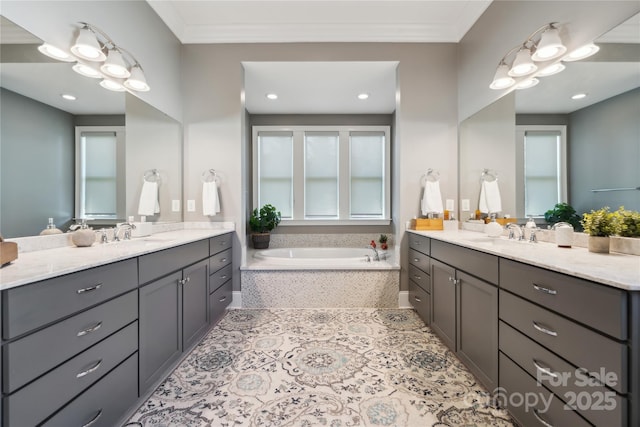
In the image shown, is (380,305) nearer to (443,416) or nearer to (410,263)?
(410,263)

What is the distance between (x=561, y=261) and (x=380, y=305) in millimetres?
1931

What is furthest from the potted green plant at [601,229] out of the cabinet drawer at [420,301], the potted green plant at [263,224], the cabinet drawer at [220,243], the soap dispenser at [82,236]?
the potted green plant at [263,224]

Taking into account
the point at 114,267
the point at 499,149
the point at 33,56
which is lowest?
the point at 114,267

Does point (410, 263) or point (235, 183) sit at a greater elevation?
point (235, 183)

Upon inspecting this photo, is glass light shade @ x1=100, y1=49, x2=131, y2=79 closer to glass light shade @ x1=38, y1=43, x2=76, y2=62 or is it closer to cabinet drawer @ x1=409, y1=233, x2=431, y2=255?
glass light shade @ x1=38, y1=43, x2=76, y2=62

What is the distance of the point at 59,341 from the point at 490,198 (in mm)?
2869

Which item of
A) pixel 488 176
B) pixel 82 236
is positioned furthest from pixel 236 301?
pixel 488 176

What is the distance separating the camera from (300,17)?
271 cm

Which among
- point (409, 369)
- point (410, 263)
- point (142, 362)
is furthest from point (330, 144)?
point (142, 362)

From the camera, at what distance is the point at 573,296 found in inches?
38.5

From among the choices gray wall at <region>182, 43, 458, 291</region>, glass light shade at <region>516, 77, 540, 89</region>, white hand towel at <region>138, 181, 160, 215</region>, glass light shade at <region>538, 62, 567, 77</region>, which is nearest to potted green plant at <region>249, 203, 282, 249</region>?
gray wall at <region>182, 43, 458, 291</region>

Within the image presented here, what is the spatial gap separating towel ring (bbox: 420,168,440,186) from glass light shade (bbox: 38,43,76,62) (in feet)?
9.71

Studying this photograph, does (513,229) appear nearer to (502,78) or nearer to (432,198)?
(432,198)

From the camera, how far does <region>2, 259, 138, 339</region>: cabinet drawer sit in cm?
82
